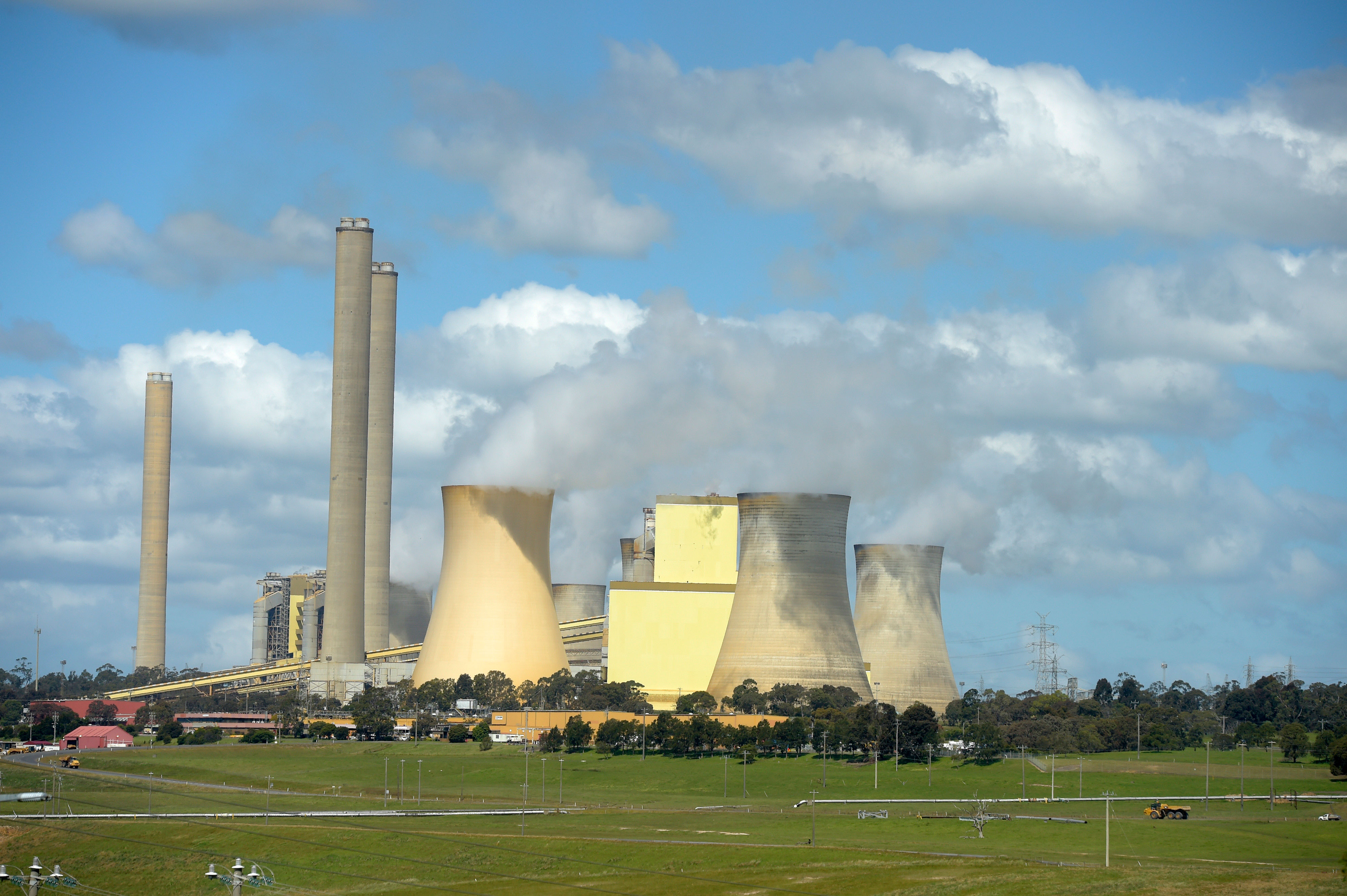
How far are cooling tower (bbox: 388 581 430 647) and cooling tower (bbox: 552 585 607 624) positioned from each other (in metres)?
8.69

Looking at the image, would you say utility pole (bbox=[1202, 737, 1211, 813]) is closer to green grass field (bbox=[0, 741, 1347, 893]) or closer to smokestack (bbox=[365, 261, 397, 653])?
green grass field (bbox=[0, 741, 1347, 893])

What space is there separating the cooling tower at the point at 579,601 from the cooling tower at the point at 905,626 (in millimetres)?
24556

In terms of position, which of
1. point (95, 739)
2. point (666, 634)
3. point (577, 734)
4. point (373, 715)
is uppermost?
point (666, 634)

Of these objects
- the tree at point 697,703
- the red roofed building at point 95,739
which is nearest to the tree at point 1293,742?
the tree at point 697,703

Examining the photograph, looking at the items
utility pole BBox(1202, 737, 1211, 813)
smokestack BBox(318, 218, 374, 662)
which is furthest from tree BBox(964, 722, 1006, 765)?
smokestack BBox(318, 218, 374, 662)

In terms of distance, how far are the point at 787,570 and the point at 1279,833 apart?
1180 inches

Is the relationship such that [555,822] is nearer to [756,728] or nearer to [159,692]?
[756,728]

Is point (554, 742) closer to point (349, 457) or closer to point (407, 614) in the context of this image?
point (349, 457)

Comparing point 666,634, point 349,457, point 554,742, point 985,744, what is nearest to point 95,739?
point 349,457

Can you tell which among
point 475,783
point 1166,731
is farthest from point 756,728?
point 1166,731

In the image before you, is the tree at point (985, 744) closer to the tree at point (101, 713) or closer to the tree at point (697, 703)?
the tree at point (697, 703)

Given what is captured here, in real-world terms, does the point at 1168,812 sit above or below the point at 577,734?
below

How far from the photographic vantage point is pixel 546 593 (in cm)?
7256

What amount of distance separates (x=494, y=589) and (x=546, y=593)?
11.2 feet
